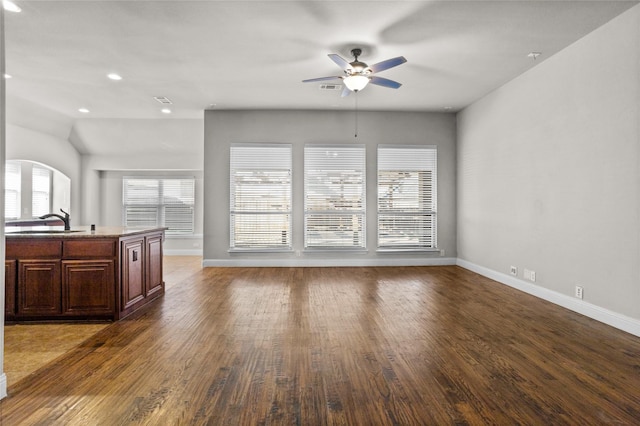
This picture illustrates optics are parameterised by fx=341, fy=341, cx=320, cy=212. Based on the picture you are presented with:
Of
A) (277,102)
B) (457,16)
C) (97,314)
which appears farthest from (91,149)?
(457,16)

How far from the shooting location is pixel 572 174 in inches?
155

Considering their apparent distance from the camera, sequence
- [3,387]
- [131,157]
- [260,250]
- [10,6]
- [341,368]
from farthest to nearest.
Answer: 1. [131,157]
2. [260,250]
3. [10,6]
4. [341,368]
5. [3,387]

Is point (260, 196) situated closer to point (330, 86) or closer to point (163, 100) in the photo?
point (163, 100)

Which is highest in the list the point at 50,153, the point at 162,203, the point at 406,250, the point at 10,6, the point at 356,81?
the point at 10,6

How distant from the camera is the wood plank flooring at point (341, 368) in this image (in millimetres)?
1925

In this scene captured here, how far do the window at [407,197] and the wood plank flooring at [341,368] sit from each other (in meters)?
2.64

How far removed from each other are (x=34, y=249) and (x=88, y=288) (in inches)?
25.5

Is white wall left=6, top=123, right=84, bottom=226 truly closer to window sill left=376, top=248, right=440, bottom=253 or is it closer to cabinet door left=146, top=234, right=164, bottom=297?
cabinet door left=146, top=234, right=164, bottom=297

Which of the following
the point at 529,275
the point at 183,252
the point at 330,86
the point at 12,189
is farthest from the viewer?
the point at 183,252

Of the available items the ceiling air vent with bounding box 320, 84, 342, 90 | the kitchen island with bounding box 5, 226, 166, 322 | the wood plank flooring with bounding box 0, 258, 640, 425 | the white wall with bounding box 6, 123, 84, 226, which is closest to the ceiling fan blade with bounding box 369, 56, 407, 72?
the ceiling air vent with bounding box 320, 84, 342, 90

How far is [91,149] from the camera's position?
8.28 metres

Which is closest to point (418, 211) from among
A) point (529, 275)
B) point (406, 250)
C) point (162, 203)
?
point (406, 250)

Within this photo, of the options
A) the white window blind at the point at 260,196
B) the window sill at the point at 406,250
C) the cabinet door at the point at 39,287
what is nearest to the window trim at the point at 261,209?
the white window blind at the point at 260,196

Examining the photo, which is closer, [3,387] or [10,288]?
[3,387]
